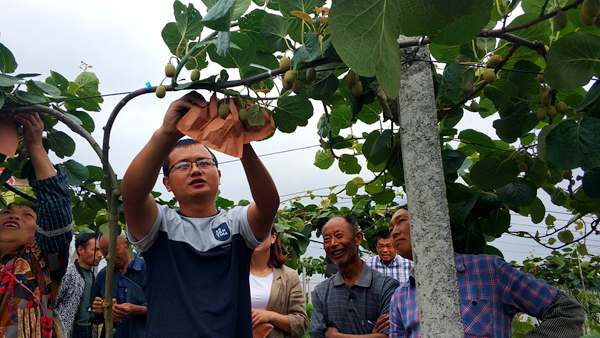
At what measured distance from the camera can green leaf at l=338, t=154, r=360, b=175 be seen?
2588mm

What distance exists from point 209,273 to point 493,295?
3.59 feet

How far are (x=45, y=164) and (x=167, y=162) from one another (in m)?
0.46

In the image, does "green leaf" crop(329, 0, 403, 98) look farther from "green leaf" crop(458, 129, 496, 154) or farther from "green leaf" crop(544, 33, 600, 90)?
"green leaf" crop(458, 129, 496, 154)

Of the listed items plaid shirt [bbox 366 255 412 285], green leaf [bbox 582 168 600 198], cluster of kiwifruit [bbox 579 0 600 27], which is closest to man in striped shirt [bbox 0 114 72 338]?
cluster of kiwifruit [bbox 579 0 600 27]

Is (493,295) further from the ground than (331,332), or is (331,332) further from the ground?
(493,295)

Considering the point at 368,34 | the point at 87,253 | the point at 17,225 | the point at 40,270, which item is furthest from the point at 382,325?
the point at 368,34

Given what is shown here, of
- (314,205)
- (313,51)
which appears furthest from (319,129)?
(314,205)

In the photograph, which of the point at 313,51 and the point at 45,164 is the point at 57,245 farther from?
the point at 313,51

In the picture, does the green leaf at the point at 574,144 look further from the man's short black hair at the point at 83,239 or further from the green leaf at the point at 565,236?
the man's short black hair at the point at 83,239

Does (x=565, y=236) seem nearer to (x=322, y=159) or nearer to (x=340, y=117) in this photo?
(x=322, y=159)

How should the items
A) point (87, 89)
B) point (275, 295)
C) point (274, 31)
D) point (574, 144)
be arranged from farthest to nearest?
point (275, 295)
point (87, 89)
point (574, 144)
point (274, 31)

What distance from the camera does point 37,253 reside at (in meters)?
2.09

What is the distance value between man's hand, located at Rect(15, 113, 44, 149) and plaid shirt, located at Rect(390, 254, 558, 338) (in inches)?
56.7

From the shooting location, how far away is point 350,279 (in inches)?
120
